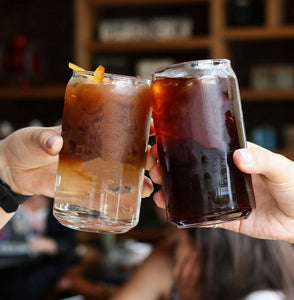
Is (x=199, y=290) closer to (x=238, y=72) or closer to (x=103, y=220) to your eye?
(x=103, y=220)

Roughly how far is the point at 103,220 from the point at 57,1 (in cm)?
391

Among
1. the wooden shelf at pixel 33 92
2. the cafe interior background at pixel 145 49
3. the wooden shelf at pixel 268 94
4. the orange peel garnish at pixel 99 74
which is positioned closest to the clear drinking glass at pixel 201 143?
the orange peel garnish at pixel 99 74

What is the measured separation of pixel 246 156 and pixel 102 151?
0.25 metres

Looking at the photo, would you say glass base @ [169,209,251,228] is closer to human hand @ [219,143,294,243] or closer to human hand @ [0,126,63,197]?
human hand @ [219,143,294,243]

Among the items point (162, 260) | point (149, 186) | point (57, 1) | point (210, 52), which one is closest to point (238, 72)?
point (210, 52)

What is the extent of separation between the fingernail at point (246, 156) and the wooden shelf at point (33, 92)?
Answer: 3.36 meters

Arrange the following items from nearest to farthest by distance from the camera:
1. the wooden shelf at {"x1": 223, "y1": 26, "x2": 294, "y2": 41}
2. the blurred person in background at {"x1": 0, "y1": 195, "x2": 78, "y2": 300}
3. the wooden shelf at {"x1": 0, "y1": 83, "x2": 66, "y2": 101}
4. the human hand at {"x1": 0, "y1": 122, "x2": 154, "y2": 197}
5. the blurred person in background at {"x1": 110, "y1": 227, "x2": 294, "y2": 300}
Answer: the human hand at {"x1": 0, "y1": 122, "x2": 154, "y2": 197} < the blurred person in background at {"x1": 110, "y1": 227, "x2": 294, "y2": 300} < the blurred person in background at {"x1": 0, "y1": 195, "x2": 78, "y2": 300} < the wooden shelf at {"x1": 223, "y1": 26, "x2": 294, "y2": 41} < the wooden shelf at {"x1": 0, "y1": 83, "x2": 66, "y2": 101}

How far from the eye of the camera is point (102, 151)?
0.90 meters

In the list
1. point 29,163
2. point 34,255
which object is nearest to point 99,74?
point 29,163

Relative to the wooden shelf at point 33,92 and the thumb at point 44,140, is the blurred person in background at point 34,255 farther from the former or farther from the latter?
the thumb at point 44,140

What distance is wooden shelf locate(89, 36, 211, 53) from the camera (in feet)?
12.5

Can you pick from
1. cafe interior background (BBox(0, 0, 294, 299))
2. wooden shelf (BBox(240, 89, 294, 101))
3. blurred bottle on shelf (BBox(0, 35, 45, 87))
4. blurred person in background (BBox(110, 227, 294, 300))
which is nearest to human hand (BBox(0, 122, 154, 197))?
blurred person in background (BBox(110, 227, 294, 300))

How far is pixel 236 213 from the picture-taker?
2.93ft

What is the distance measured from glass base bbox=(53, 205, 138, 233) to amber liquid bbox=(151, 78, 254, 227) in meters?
0.11
